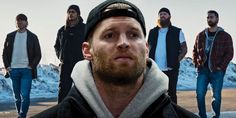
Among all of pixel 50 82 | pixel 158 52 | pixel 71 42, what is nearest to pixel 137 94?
pixel 158 52

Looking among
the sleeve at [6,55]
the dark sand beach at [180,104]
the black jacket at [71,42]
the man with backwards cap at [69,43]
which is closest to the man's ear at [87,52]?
the man with backwards cap at [69,43]

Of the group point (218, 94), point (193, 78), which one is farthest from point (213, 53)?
point (193, 78)

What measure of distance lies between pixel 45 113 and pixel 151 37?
6099 millimetres

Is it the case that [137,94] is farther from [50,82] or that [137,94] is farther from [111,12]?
[50,82]

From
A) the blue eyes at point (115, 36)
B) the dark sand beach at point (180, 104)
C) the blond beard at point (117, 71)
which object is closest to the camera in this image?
the blond beard at point (117, 71)

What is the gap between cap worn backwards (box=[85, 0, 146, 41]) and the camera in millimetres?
2486

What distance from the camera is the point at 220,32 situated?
848 cm

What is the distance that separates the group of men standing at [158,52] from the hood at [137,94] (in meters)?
5.74

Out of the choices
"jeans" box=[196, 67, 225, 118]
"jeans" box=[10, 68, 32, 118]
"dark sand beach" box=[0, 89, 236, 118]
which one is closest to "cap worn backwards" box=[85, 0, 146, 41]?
"jeans" box=[196, 67, 225, 118]

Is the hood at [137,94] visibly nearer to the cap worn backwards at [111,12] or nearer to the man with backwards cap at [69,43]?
the cap worn backwards at [111,12]

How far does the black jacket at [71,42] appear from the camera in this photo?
8289 millimetres

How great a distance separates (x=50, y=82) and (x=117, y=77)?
42.0 meters

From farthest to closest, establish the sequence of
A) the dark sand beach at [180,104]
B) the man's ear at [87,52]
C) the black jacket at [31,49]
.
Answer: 1. the dark sand beach at [180,104]
2. the black jacket at [31,49]
3. the man's ear at [87,52]

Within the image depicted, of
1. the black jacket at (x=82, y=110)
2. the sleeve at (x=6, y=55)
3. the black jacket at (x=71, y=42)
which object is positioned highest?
the black jacket at (x=82, y=110)
